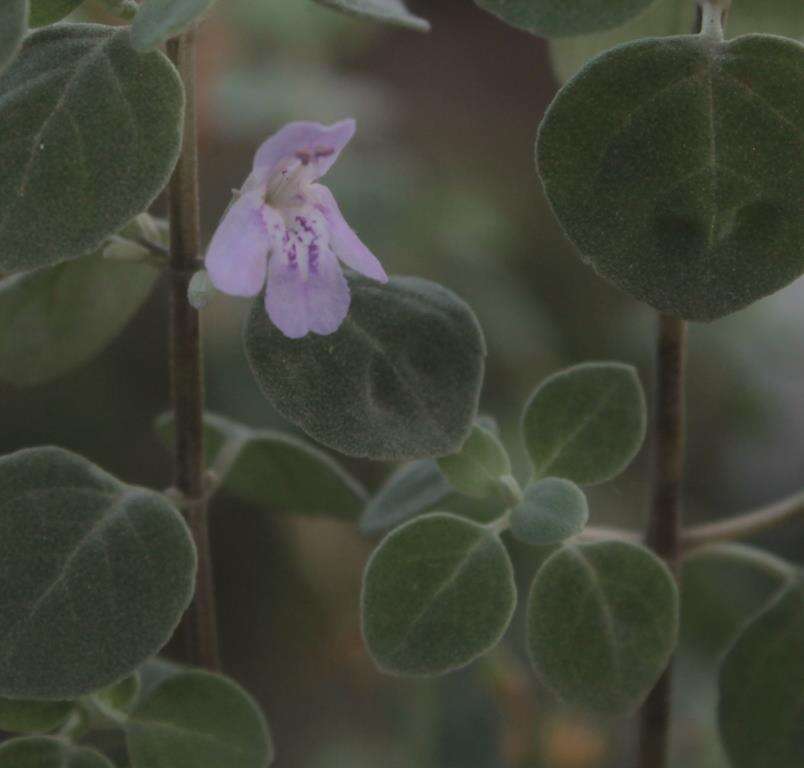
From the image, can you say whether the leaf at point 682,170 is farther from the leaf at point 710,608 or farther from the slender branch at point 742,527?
the leaf at point 710,608

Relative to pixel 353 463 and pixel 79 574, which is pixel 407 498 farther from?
pixel 353 463

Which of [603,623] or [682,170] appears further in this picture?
[603,623]

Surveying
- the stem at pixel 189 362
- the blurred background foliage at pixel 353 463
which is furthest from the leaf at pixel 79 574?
the blurred background foliage at pixel 353 463

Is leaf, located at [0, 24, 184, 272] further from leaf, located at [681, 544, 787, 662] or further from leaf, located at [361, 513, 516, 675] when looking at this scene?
leaf, located at [681, 544, 787, 662]

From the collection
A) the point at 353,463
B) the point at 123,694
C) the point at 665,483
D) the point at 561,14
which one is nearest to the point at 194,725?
the point at 123,694

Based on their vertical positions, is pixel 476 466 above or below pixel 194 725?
above

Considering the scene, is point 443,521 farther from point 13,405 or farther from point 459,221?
point 459,221

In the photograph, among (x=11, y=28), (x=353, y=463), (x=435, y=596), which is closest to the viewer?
(x=11, y=28)

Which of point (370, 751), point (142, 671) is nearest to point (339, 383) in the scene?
point (142, 671)
